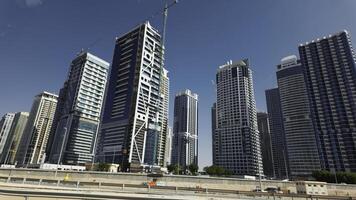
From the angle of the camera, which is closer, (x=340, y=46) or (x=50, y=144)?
(x=340, y=46)

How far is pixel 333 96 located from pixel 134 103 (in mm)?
141372

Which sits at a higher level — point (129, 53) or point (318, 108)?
point (129, 53)

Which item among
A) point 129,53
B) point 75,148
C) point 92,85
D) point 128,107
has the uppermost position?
point 129,53

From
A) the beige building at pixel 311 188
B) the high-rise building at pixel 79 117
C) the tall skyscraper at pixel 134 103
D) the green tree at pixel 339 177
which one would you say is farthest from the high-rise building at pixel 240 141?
the beige building at pixel 311 188

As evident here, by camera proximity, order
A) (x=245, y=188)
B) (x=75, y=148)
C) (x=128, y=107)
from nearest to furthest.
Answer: (x=245, y=188), (x=128, y=107), (x=75, y=148)

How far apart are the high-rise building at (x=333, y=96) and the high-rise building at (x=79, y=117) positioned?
557 ft

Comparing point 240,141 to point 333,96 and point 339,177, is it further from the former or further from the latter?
point 339,177

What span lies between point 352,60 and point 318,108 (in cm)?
4086

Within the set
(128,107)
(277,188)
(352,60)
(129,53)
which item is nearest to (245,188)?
(277,188)

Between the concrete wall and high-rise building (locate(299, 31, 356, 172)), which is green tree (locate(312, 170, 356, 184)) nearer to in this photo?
high-rise building (locate(299, 31, 356, 172))

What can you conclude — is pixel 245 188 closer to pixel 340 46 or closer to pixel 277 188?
pixel 277 188

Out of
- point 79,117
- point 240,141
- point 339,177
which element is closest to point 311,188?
point 339,177

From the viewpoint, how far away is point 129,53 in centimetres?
17412

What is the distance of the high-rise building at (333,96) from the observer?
14688 centimetres
